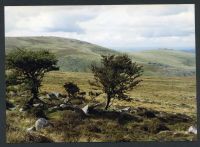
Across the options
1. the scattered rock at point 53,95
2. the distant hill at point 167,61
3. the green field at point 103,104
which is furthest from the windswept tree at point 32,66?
the distant hill at point 167,61

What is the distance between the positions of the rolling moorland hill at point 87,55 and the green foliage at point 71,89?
1.24ft

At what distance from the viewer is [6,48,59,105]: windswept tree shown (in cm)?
1342

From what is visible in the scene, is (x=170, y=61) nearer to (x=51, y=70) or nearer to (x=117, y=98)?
(x=117, y=98)

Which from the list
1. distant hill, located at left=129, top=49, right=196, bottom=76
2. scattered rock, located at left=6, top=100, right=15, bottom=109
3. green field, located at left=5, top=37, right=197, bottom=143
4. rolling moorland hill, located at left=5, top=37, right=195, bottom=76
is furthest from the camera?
distant hill, located at left=129, top=49, right=196, bottom=76

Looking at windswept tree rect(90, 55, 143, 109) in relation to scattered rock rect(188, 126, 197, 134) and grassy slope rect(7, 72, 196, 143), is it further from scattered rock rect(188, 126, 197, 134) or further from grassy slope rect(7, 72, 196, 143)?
scattered rock rect(188, 126, 197, 134)

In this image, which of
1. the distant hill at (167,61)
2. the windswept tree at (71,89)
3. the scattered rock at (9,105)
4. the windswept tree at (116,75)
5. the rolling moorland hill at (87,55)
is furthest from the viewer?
the distant hill at (167,61)

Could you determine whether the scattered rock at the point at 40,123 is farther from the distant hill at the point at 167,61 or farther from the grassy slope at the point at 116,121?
the distant hill at the point at 167,61

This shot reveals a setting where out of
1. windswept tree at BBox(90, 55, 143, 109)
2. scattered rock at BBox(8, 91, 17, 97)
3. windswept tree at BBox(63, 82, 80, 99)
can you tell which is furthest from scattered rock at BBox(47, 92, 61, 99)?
windswept tree at BBox(90, 55, 143, 109)

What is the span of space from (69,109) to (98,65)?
131cm

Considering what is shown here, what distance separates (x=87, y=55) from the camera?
540 inches

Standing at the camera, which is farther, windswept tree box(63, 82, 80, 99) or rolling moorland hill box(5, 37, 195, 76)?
windswept tree box(63, 82, 80, 99)

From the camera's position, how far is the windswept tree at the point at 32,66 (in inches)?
528

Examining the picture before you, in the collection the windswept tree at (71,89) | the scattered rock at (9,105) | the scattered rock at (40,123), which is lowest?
the scattered rock at (40,123)

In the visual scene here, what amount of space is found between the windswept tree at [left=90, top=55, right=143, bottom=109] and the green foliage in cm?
53
